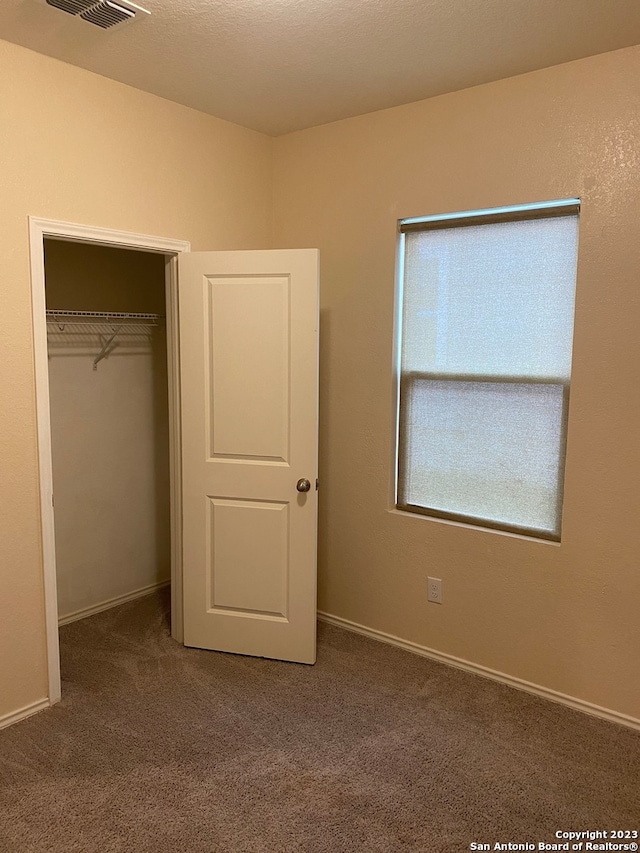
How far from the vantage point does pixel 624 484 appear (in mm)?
2539

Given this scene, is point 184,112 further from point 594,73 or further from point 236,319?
point 594,73

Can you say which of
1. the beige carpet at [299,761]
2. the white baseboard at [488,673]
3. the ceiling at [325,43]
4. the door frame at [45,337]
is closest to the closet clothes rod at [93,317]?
the door frame at [45,337]

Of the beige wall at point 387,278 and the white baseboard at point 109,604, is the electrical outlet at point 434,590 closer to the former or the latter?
the beige wall at point 387,278

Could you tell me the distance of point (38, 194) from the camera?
254cm

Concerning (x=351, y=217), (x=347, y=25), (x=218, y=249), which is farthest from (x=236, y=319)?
(x=347, y=25)

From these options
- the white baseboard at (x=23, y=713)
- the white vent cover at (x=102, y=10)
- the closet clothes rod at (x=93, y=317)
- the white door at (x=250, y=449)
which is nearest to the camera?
the white vent cover at (x=102, y=10)

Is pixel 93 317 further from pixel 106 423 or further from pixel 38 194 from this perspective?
pixel 38 194

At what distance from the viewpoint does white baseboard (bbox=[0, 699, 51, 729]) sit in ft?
8.52

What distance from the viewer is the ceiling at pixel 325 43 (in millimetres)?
2131

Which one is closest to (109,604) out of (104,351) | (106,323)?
(104,351)

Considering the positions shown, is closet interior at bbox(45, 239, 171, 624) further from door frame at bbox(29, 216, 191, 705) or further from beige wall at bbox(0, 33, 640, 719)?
beige wall at bbox(0, 33, 640, 719)

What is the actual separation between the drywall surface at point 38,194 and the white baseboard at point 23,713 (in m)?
0.02

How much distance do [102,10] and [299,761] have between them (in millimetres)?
2701

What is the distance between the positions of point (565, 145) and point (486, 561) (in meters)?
1.79
